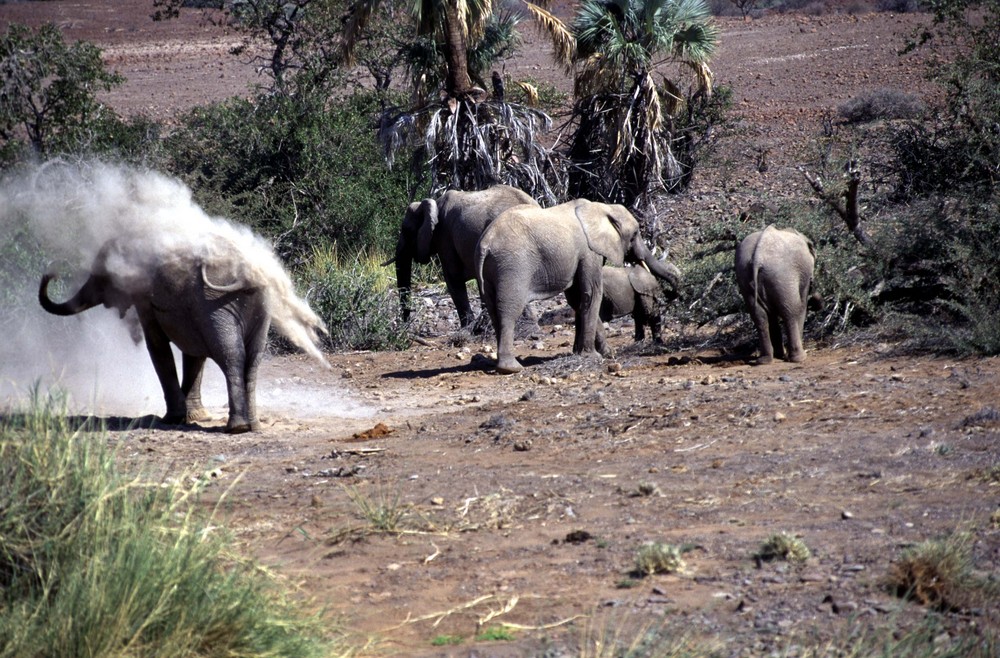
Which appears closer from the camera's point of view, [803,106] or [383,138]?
[383,138]

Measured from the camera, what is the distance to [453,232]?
14.9 metres

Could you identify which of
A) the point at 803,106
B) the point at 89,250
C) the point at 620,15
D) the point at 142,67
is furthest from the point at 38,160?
the point at 142,67

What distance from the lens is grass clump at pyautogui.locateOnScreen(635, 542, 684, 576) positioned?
5.79 meters

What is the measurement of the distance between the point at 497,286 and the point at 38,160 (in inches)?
296

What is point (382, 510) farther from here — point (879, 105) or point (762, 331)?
point (879, 105)

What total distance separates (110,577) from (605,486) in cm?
344

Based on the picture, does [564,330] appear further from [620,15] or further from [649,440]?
[649,440]

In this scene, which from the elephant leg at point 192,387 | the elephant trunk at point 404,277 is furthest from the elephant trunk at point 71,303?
the elephant trunk at point 404,277

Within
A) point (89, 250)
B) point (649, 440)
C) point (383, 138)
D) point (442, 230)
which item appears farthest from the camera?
point (383, 138)

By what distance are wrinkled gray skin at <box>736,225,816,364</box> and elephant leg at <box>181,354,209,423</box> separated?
4.82 m

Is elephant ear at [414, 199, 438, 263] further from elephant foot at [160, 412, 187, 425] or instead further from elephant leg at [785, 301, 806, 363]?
elephant foot at [160, 412, 187, 425]

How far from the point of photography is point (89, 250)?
10.7 metres

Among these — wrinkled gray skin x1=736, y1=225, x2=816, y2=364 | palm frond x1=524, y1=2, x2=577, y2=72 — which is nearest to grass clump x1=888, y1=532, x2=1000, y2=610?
wrinkled gray skin x1=736, y1=225, x2=816, y2=364

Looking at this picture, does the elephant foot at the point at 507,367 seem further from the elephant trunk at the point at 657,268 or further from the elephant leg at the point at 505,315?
the elephant trunk at the point at 657,268
